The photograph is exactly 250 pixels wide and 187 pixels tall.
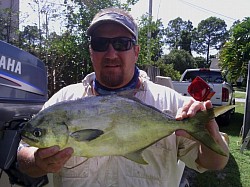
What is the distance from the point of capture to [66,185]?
83.8 inches

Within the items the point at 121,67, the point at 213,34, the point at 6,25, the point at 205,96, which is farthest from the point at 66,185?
the point at 213,34

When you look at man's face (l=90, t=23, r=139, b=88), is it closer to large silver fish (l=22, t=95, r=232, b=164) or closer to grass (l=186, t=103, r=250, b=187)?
large silver fish (l=22, t=95, r=232, b=164)

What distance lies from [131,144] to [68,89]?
83 cm

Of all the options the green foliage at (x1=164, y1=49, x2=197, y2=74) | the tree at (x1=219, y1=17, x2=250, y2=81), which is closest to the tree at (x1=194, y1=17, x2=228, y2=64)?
the green foliage at (x1=164, y1=49, x2=197, y2=74)

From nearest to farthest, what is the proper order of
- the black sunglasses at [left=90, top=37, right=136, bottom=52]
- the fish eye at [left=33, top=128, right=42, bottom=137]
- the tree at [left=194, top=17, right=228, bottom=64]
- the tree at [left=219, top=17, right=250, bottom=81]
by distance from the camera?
the fish eye at [left=33, top=128, right=42, bottom=137] → the black sunglasses at [left=90, top=37, right=136, bottom=52] → the tree at [left=219, top=17, right=250, bottom=81] → the tree at [left=194, top=17, right=228, bottom=64]

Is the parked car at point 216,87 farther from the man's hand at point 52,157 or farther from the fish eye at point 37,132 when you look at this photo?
the fish eye at point 37,132

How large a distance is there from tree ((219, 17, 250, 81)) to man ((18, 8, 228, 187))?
31.4ft

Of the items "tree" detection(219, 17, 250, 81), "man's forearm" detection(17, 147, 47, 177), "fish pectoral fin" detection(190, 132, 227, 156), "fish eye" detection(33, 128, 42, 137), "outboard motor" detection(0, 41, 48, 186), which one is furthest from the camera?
"tree" detection(219, 17, 250, 81)

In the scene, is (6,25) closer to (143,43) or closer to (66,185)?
(143,43)

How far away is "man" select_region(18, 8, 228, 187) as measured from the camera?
2.04 metres

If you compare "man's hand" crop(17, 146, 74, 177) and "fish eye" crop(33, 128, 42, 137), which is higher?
"fish eye" crop(33, 128, 42, 137)

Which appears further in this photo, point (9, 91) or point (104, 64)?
point (9, 91)

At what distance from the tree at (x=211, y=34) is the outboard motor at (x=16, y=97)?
82.9 meters

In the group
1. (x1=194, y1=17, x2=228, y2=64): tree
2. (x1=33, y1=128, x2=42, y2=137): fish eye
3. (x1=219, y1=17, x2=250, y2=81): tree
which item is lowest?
(x1=33, y1=128, x2=42, y2=137): fish eye
